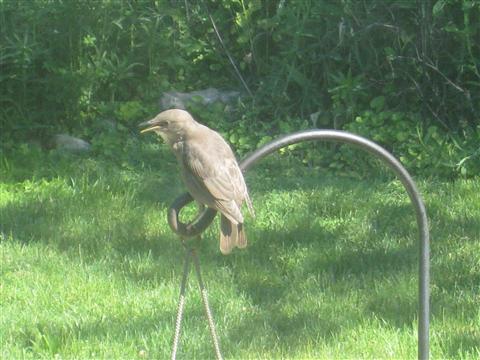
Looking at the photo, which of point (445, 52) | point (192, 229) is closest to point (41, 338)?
point (192, 229)

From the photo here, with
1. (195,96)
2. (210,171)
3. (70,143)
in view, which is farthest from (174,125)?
(195,96)

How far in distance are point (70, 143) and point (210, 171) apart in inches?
151

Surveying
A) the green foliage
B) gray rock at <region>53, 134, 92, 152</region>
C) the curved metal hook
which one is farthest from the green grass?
the curved metal hook

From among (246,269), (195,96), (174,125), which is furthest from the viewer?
(195,96)

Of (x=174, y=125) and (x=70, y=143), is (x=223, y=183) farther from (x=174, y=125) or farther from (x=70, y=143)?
(x=70, y=143)

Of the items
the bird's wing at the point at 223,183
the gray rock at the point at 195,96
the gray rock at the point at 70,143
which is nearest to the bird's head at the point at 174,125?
the bird's wing at the point at 223,183

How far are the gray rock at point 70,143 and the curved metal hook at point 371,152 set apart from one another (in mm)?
4140

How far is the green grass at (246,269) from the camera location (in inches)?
156

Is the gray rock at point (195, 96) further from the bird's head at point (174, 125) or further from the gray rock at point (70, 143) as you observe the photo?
the bird's head at point (174, 125)

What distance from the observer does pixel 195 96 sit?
7230 millimetres

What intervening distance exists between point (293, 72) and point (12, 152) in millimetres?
2077

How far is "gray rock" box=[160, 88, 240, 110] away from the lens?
285 inches

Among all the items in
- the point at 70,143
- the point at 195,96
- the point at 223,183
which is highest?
the point at 223,183

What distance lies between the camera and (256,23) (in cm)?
741
